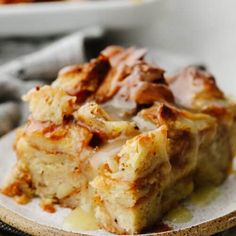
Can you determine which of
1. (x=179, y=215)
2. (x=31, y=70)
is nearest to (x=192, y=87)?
(x=179, y=215)

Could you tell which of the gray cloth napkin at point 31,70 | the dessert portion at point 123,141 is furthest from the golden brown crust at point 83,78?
the gray cloth napkin at point 31,70

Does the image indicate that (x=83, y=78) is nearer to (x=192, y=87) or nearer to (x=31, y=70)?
(x=192, y=87)

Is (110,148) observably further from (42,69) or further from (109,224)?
(42,69)

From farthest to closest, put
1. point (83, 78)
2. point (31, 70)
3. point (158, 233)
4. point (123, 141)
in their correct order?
point (31, 70) < point (83, 78) < point (123, 141) < point (158, 233)

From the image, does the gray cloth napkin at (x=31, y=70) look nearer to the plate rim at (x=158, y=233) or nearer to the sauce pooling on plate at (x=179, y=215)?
the plate rim at (x=158, y=233)

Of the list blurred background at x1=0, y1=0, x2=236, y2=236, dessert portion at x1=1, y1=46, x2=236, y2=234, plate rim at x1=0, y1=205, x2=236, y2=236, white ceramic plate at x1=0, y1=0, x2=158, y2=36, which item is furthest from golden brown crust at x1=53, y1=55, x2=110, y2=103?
white ceramic plate at x1=0, y1=0, x2=158, y2=36
